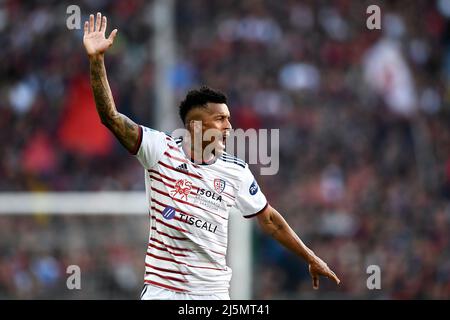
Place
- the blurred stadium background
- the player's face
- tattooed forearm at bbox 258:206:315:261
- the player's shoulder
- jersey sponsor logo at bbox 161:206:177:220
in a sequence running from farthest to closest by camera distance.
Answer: the blurred stadium background, tattooed forearm at bbox 258:206:315:261, the player's shoulder, the player's face, jersey sponsor logo at bbox 161:206:177:220

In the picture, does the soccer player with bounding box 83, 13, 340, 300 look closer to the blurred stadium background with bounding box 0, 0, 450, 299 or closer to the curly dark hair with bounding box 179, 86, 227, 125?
the curly dark hair with bounding box 179, 86, 227, 125

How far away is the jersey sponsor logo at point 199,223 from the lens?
23.1 ft

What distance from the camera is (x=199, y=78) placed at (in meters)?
16.6

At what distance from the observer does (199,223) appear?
23.2ft

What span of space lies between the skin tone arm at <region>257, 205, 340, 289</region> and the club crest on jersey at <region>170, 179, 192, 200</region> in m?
0.63

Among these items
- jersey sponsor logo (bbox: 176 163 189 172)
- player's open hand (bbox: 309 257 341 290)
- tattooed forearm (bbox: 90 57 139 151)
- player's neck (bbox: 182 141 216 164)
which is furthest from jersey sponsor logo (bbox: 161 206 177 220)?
player's open hand (bbox: 309 257 341 290)

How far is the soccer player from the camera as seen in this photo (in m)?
7.02

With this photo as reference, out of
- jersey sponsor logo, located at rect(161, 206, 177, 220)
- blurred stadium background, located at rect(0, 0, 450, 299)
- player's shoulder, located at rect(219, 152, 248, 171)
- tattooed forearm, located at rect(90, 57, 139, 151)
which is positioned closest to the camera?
tattooed forearm, located at rect(90, 57, 139, 151)

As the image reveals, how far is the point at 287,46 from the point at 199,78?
1511 mm

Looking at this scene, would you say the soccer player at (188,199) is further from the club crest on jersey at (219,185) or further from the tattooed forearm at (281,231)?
the tattooed forearm at (281,231)

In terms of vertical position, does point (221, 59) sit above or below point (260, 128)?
above

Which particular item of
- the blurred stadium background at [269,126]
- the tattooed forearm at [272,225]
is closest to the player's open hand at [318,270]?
the tattooed forearm at [272,225]
